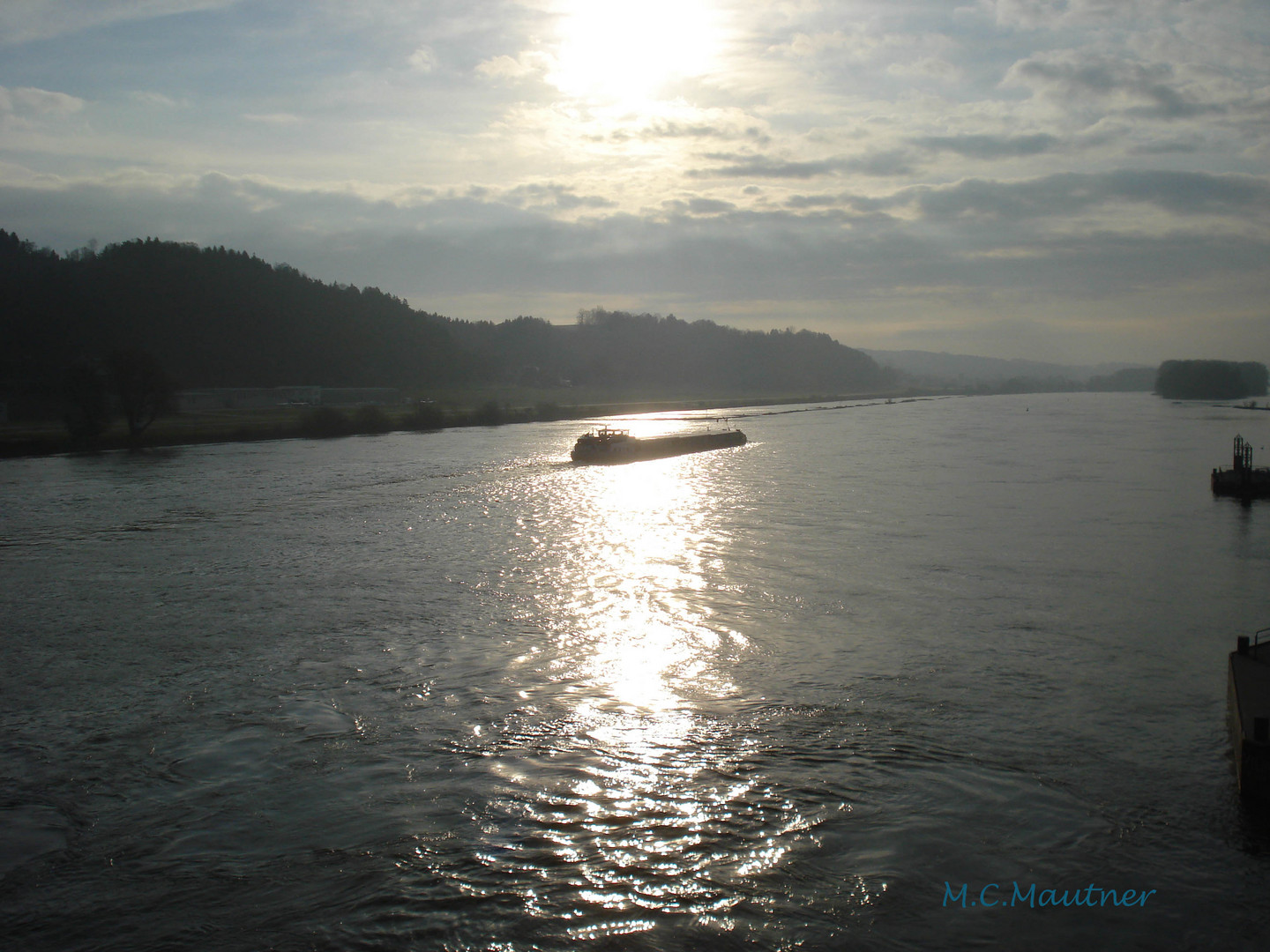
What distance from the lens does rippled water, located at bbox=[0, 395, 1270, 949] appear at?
285 inches

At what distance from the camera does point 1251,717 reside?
9109 millimetres

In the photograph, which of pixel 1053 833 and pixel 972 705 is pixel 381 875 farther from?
pixel 972 705

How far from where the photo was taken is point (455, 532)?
1032 inches

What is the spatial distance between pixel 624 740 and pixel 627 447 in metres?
42.9

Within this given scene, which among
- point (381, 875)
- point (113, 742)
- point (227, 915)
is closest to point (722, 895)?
point (381, 875)

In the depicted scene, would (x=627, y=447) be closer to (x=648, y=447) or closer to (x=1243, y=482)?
(x=648, y=447)

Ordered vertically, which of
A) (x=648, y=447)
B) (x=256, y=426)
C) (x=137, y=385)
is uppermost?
(x=137, y=385)

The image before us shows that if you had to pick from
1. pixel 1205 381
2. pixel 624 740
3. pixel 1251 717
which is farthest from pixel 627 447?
pixel 1205 381

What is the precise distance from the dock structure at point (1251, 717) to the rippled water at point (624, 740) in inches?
12.5

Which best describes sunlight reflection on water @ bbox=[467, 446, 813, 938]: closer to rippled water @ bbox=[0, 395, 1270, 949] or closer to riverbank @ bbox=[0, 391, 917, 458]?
rippled water @ bbox=[0, 395, 1270, 949]

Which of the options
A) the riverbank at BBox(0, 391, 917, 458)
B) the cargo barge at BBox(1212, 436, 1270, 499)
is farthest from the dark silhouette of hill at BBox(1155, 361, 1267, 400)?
the cargo barge at BBox(1212, 436, 1270, 499)

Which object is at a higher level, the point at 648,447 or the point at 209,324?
the point at 209,324

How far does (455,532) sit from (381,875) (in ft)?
62.0

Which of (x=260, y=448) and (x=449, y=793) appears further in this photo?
(x=260, y=448)
